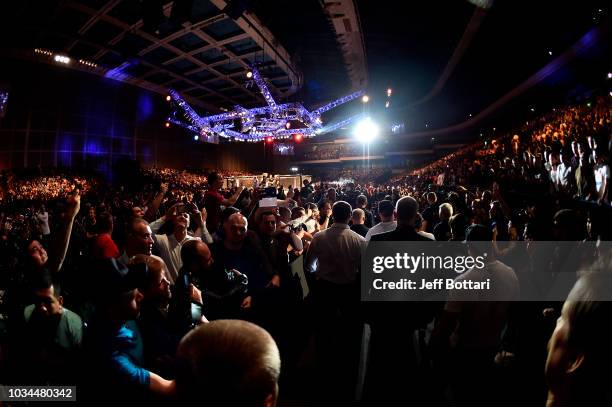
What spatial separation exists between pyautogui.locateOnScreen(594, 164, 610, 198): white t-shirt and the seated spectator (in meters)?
6.12

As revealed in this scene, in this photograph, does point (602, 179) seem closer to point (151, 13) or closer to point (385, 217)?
point (385, 217)

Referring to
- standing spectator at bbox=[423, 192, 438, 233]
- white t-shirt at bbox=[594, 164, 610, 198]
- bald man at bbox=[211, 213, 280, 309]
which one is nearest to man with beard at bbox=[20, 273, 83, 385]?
bald man at bbox=[211, 213, 280, 309]

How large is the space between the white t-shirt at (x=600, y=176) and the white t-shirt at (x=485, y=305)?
4.12 m

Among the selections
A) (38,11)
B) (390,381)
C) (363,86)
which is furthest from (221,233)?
(363,86)

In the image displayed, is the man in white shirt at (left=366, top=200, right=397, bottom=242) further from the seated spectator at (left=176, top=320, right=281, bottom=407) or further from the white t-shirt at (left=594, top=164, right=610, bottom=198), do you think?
the white t-shirt at (left=594, top=164, right=610, bottom=198)

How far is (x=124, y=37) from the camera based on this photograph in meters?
11.5

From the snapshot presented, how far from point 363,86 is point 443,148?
65.2 ft

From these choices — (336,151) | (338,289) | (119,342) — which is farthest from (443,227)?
(336,151)

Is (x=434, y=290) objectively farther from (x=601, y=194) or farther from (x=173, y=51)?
(x=173, y=51)

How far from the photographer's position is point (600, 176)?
15.8 ft

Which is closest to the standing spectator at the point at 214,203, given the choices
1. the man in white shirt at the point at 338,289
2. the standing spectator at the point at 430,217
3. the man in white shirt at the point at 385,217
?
the man in white shirt at the point at 338,289

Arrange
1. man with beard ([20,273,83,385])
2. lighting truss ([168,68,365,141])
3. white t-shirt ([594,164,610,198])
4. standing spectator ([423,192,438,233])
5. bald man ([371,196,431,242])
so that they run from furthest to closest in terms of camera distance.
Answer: lighting truss ([168,68,365,141]) < standing spectator ([423,192,438,233]) < white t-shirt ([594,164,610,198]) < bald man ([371,196,431,242]) < man with beard ([20,273,83,385])

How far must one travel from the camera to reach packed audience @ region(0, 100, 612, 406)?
0.97 metres

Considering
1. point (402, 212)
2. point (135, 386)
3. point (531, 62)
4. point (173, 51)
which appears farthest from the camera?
point (173, 51)
